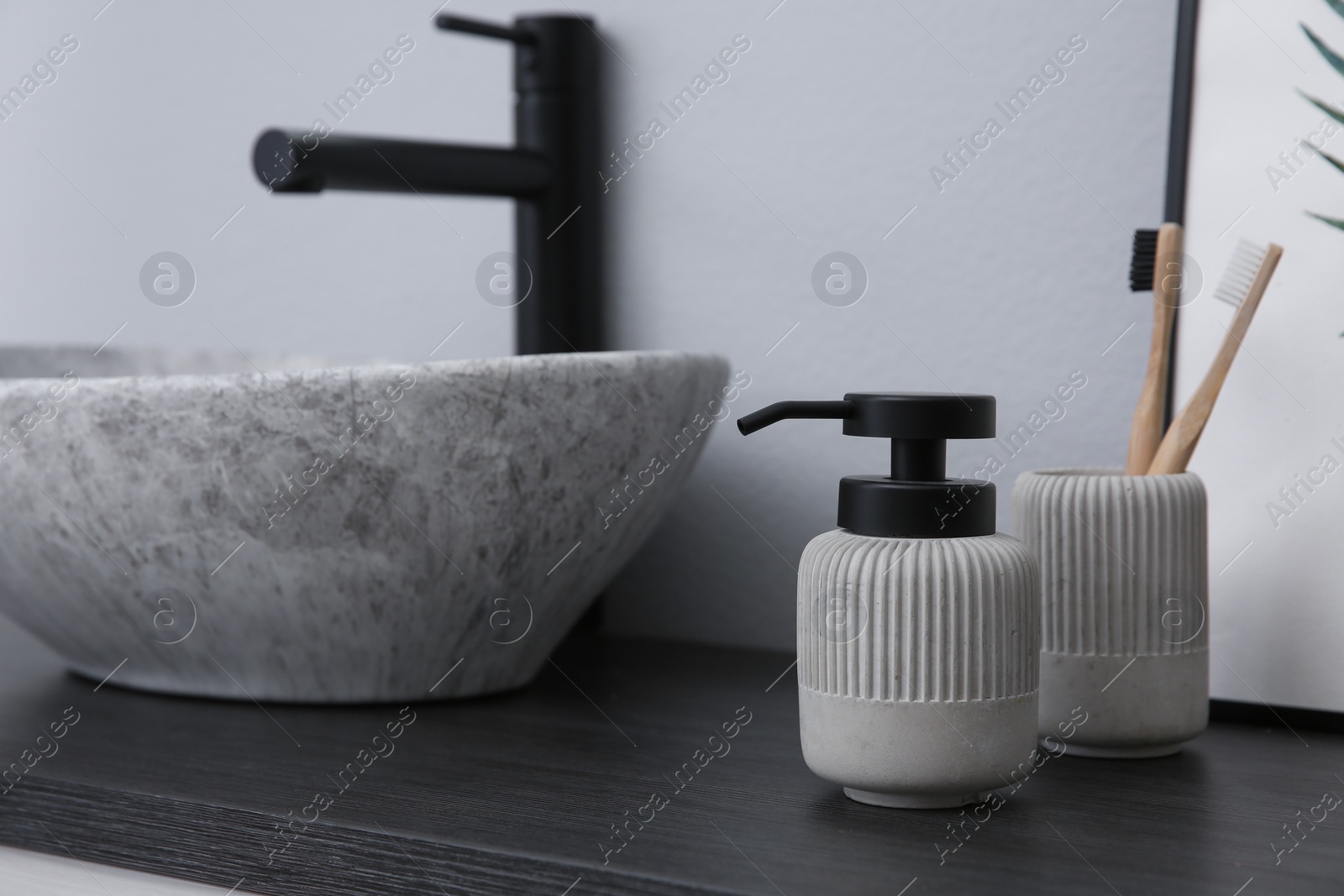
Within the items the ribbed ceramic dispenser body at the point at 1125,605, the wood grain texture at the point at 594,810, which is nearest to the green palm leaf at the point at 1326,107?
the ribbed ceramic dispenser body at the point at 1125,605

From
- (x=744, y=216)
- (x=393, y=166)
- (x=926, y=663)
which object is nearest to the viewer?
(x=926, y=663)

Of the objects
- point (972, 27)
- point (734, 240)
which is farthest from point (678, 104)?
point (972, 27)

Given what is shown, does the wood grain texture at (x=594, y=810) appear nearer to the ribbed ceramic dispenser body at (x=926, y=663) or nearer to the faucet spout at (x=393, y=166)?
the ribbed ceramic dispenser body at (x=926, y=663)

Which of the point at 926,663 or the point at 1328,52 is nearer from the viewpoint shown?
the point at 926,663

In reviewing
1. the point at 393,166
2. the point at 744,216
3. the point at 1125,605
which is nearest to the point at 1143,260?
the point at 1125,605

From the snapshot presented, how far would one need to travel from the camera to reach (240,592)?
0.63 m

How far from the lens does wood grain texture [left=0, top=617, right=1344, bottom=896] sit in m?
0.43

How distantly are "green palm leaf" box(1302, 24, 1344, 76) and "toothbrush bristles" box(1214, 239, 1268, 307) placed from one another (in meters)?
0.10

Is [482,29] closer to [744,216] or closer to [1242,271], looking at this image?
[744,216]

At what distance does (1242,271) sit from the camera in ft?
1.94

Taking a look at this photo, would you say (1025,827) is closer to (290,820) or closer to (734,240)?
(290,820)

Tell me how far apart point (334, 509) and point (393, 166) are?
0.70ft

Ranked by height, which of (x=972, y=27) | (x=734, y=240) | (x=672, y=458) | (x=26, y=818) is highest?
(x=972, y=27)

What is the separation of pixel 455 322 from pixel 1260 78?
57 centimetres
